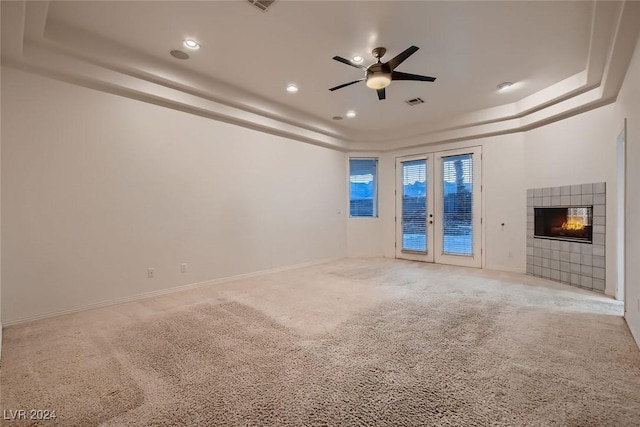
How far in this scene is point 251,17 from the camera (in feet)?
9.45

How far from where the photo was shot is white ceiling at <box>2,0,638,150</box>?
2.74 meters

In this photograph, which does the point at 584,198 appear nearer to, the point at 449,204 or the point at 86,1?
the point at 449,204

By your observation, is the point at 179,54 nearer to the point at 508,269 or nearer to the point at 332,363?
the point at 332,363

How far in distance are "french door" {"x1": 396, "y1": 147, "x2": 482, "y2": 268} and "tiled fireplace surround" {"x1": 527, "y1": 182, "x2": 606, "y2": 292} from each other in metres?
0.94

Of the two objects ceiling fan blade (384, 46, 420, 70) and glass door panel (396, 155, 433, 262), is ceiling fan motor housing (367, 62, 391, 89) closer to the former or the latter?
ceiling fan blade (384, 46, 420, 70)

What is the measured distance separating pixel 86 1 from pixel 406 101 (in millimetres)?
4484

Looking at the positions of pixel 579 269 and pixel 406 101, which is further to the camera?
pixel 406 101

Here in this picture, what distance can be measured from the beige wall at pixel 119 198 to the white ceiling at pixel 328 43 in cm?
55

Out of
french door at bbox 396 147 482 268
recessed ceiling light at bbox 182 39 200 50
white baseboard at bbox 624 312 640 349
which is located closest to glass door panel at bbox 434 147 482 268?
french door at bbox 396 147 482 268

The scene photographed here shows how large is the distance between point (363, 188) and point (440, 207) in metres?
1.94

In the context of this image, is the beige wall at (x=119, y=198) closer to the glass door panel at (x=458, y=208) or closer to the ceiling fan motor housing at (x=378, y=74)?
the ceiling fan motor housing at (x=378, y=74)

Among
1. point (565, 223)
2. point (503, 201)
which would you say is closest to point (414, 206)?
point (503, 201)

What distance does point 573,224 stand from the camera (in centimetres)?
452

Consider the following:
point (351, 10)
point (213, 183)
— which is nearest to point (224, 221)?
point (213, 183)
